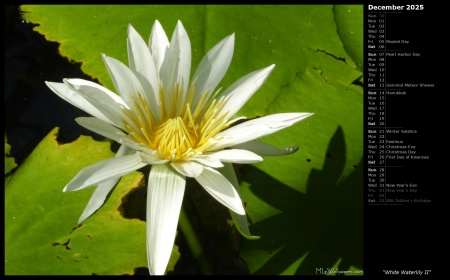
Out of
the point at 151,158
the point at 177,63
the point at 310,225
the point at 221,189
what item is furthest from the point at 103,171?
the point at 310,225

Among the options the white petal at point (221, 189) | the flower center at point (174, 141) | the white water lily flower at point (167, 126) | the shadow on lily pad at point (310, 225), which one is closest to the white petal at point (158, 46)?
the white water lily flower at point (167, 126)

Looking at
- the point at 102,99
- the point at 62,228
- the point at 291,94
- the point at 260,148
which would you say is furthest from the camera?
the point at 291,94

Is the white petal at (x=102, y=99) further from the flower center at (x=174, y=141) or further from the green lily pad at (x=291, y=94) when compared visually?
the green lily pad at (x=291, y=94)

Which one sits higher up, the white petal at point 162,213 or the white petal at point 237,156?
the white petal at point 237,156

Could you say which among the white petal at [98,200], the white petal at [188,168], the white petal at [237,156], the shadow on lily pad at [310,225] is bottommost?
the shadow on lily pad at [310,225]

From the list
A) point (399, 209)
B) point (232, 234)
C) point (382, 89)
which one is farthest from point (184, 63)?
point (399, 209)

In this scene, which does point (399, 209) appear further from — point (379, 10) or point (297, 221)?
point (379, 10)

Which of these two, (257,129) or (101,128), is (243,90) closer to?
(257,129)
